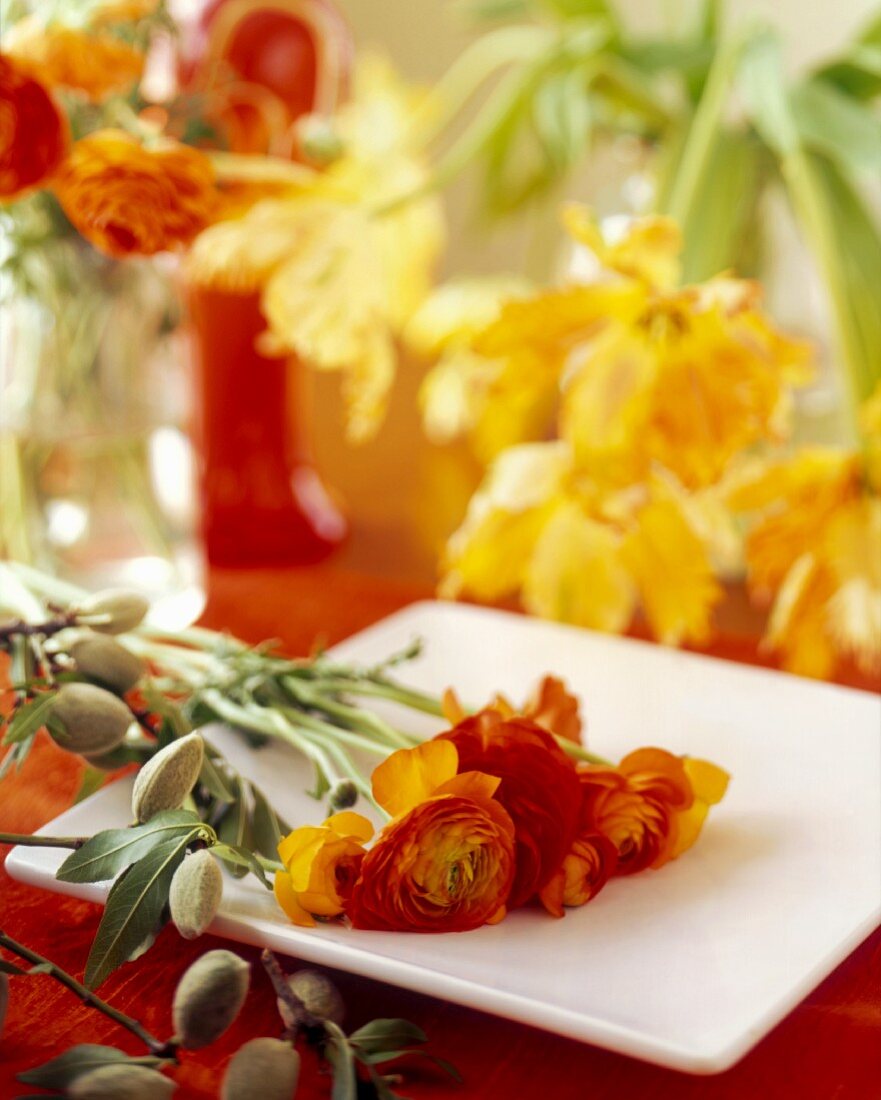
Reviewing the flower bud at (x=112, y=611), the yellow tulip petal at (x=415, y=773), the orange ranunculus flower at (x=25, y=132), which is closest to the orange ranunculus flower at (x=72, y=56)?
the orange ranunculus flower at (x=25, y=132)

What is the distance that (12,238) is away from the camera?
0.61m

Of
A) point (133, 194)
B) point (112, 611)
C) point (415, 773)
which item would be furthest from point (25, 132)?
point (415, 773)

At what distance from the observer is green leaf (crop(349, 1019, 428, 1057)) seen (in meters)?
0.32

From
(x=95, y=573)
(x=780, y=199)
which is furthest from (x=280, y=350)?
(x=780, y=199)

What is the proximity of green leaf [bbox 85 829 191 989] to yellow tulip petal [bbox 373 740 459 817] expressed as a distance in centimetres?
5

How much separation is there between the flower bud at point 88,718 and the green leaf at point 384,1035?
0.12m

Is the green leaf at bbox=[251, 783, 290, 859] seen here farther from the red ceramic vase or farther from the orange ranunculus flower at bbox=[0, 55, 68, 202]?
the red ceramic vase

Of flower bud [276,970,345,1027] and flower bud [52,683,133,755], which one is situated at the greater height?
flower bud [52,683,133,755]

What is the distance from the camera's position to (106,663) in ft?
1.44

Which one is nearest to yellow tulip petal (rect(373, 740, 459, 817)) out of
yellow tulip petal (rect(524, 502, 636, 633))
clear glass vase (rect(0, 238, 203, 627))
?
yellow tulip petal (rect(524, 502, 636, 633))

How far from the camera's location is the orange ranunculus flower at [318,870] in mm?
356

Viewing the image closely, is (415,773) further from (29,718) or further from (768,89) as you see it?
(768,89)

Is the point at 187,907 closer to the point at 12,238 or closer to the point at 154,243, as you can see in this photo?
the point at 154,243

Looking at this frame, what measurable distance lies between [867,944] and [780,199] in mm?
421
